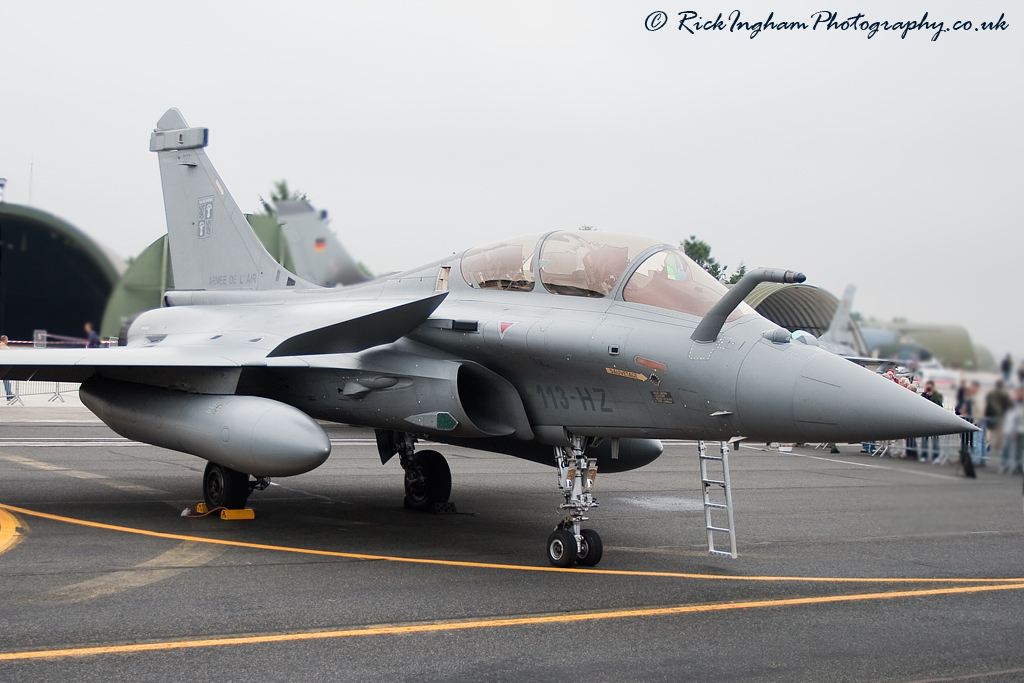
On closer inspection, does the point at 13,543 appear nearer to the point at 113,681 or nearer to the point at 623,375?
the point at 113,681

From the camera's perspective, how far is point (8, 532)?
9.38 m

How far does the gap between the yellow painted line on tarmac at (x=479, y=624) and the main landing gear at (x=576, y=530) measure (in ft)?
4.27

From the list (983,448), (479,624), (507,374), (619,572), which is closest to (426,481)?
(507,374)

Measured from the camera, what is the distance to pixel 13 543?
886 cm

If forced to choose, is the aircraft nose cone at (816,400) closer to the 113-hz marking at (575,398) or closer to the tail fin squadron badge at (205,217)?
the 113-hz marking at (575,398)

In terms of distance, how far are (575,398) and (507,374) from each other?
0.79 meters

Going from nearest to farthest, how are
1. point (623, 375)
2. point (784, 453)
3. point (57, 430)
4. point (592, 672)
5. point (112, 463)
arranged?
point (592, 672) < point (623, 375) < point (112, 463) < point (57, 430) < point (784, 453)

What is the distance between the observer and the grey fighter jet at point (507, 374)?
7.23 meters

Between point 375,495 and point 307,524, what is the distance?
2.44 m

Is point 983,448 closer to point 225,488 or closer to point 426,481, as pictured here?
point 426,481

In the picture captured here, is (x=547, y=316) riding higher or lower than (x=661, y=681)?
higher

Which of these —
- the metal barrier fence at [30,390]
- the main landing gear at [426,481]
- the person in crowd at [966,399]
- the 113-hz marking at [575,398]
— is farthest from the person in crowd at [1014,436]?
the metal barrier fence at [30,390]

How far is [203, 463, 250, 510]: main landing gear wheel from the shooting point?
35.2 ft

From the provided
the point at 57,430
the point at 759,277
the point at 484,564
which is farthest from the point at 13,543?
the point at 57,430
